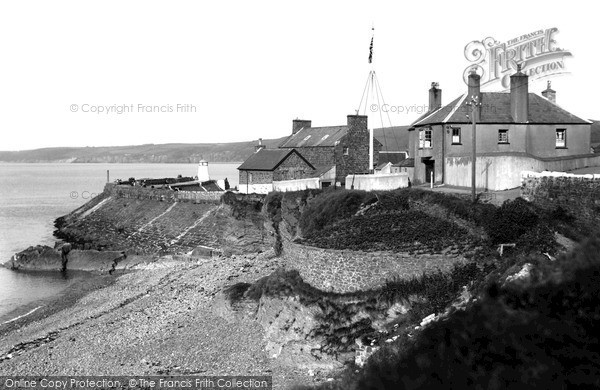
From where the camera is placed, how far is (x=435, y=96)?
34844 millimetres

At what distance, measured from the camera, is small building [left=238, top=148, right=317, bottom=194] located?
51.4m

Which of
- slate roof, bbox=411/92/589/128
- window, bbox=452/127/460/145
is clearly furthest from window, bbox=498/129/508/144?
window, bbox=452/127/460/145

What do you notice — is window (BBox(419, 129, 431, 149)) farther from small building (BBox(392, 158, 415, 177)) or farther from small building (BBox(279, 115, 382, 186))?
small building (BBox(279, 115, 382, 186))

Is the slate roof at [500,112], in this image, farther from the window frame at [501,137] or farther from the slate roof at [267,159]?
the slate roof at [267,159]

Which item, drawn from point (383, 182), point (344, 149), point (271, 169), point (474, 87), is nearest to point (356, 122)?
point (344, 149)

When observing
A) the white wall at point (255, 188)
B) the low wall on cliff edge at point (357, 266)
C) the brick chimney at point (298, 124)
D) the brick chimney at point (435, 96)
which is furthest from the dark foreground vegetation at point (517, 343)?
the brick chimney at point (298, 124)

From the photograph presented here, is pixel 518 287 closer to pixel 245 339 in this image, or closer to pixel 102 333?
pixel 245 339

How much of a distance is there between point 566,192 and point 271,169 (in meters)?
34.4

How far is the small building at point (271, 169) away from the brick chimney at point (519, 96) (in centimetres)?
2334

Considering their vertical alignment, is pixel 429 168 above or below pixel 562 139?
below

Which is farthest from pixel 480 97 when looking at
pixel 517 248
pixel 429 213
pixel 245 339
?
pixel 245 339

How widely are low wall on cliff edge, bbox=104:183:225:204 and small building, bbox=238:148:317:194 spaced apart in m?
2.73

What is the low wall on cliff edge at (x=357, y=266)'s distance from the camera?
18.9 metres

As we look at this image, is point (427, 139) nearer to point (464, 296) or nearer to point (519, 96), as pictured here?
point (519, 96)
